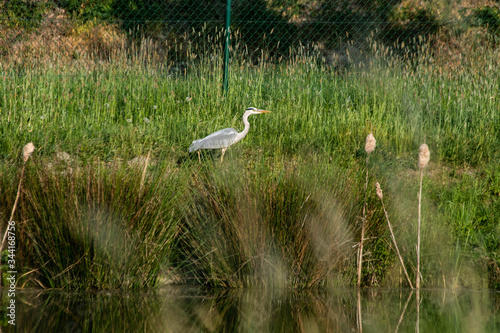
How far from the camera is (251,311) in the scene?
3584 mm

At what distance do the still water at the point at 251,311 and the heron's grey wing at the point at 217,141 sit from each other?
4.49 ft

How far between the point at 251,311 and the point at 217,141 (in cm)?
179

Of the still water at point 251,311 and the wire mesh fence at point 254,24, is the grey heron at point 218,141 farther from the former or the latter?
the wire mesh fence at point 254,24

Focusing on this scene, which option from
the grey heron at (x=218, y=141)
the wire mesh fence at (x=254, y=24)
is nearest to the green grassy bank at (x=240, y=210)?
the grey heron at (x=218, y=141)

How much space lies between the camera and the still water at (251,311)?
130 inches

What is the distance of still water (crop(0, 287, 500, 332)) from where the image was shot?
10.8ft

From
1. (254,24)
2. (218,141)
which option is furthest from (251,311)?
(254,24)

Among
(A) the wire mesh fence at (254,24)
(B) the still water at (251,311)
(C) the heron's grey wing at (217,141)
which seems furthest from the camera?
(A) the wire mesh fence at (254,24)

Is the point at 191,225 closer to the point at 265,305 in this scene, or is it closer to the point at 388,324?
the point at 265,305

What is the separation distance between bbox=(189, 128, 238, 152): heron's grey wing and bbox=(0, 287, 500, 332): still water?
4.49ft

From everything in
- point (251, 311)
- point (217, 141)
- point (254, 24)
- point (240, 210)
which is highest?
point (254, 24)

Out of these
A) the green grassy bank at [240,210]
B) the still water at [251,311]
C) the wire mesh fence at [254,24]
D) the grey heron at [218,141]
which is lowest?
the still water at [251,311]

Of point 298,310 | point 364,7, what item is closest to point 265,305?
point 298,310

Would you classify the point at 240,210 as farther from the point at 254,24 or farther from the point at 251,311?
the point at 254,24
